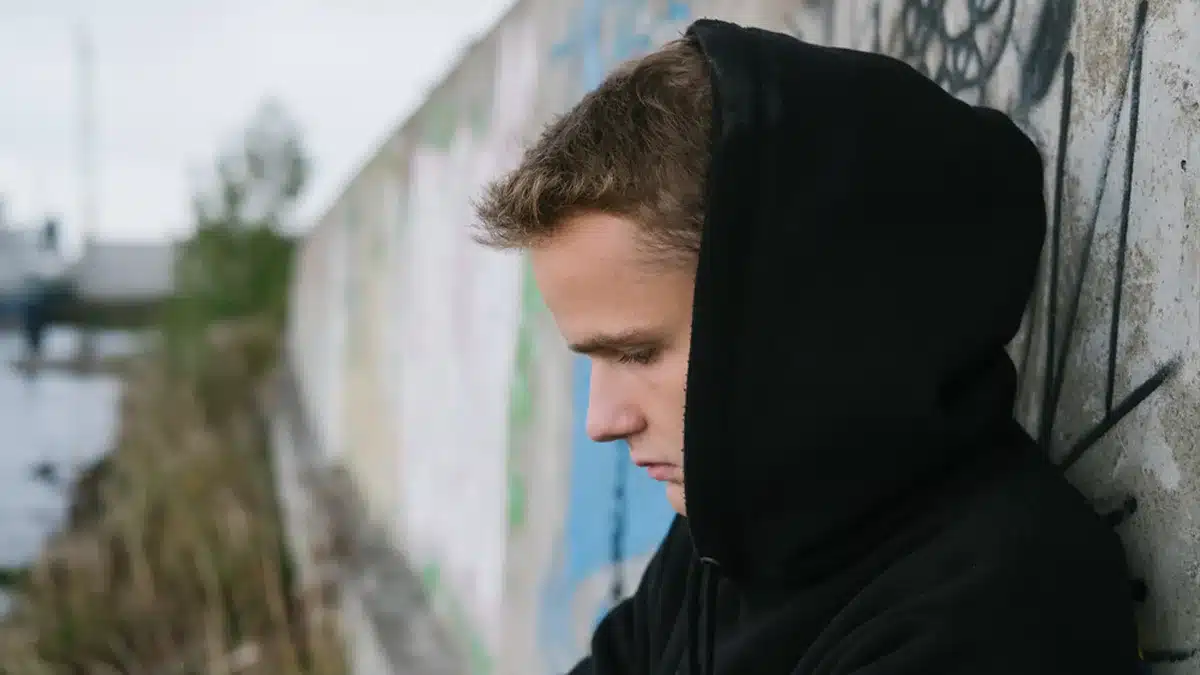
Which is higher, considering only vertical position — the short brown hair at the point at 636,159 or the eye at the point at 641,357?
Answer: the short brown hair at the point at 636,159

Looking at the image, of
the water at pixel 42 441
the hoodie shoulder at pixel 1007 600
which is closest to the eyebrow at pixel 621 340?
the hoodie shoulder at pixel 1007 600

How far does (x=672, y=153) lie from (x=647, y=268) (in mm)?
117

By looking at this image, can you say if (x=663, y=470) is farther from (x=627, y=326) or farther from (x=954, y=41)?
(x=954, y=41)

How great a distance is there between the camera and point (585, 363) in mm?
2814

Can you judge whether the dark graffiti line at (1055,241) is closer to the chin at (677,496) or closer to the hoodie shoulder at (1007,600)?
the hoodie shoulder at (1007,600)

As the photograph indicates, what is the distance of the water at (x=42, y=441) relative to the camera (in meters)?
10.3

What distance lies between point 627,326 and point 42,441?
1554cm

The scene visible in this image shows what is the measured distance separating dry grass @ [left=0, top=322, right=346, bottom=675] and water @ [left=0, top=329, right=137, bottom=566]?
56 centimetres

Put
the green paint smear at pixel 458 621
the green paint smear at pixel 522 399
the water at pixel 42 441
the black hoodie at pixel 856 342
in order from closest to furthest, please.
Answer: the black hoodie at pixel 856 342 < the green paint smear at pixel 522 399 < the green paint smear at pixel 458 621 < the water at pixel 42 441

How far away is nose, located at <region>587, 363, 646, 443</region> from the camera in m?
1.28

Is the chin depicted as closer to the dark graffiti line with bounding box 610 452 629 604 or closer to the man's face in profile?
the man's face in profile

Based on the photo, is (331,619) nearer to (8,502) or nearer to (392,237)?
(392,237)

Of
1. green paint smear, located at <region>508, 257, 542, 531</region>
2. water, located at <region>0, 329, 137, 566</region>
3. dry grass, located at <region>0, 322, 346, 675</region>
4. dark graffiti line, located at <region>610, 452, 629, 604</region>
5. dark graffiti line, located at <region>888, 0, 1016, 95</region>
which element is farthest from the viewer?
water, located at <region>0, 329, 137, 566</region>

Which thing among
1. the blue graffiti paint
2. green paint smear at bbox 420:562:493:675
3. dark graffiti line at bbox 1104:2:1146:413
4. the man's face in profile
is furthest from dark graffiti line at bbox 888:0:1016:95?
green paint smear at bbox 420:562:493:675
